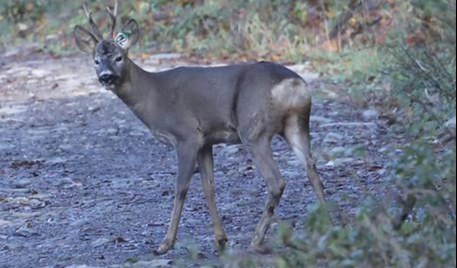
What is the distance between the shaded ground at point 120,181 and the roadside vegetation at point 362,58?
34cm

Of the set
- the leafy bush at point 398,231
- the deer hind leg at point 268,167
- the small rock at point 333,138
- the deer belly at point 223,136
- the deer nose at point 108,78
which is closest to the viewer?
the leafy bush at point 398,231

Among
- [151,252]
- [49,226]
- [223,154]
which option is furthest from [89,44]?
[223,154]

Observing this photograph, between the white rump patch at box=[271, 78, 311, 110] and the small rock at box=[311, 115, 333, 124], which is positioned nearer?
the white rump patch at box=[271, 78, 311, 110]

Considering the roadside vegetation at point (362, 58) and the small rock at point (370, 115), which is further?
the small rock at point (370, 115)

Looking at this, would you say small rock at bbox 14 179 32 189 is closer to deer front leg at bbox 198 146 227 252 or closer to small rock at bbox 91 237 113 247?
small rock at bbox 91 237 113 247

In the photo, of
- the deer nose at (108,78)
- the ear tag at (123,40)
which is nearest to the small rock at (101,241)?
the deer nose at (108,78)

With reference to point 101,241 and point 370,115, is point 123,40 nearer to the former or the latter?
point 101,241

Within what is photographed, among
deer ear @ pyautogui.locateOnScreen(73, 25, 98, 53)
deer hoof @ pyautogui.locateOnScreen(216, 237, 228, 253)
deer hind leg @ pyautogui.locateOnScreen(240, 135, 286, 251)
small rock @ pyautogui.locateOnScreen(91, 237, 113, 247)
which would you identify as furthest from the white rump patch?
deer ear @ pyautogui.locateOnScreen(73, 25, 98, 53)

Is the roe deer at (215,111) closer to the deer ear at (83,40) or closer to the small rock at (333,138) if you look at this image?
the deer ear at (83,40)

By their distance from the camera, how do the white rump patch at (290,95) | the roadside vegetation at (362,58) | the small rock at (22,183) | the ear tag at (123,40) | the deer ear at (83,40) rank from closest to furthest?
1. the roadside vegetation at (362,58)
2. the white rump patch at (290,95)
3. the ear tag at (123,40)
4. the deer ear at (83,40)
5. the small rock at (22,183)

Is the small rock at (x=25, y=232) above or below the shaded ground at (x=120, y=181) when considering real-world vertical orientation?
above

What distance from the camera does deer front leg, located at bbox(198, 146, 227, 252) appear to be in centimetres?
809

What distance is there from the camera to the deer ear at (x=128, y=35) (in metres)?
8.80

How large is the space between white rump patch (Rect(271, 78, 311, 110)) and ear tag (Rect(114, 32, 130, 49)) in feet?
3.98
